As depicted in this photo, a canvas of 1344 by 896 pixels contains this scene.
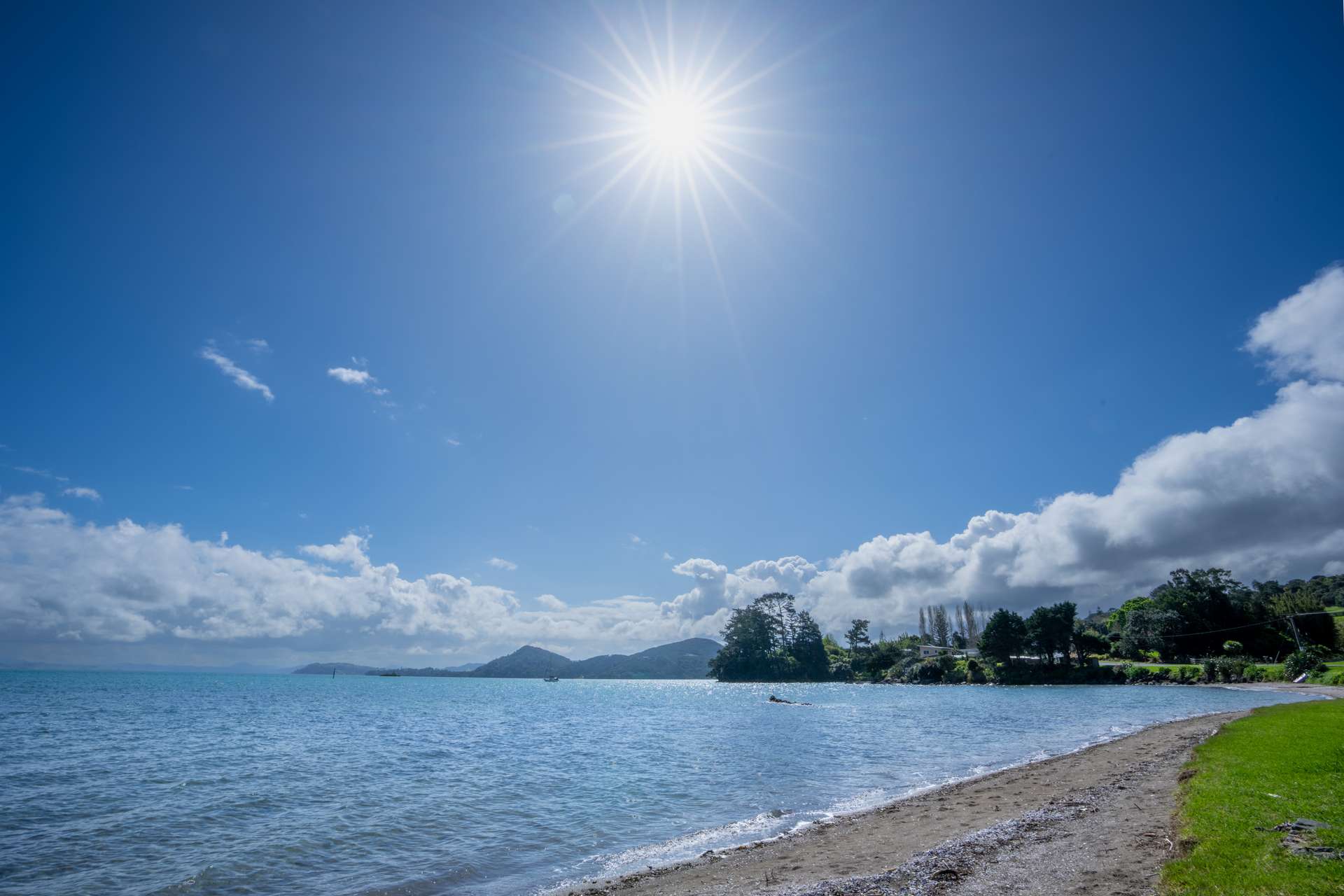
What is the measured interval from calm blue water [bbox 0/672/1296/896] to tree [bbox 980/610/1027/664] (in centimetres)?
6666

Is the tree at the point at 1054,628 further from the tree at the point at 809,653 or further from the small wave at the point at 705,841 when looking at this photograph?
the small wave at the point at 705,841

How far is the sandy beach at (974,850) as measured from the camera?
11.8 metres

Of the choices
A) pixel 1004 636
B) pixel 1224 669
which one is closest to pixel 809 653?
pixel 1004 636

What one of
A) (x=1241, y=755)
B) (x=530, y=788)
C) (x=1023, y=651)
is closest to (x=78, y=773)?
(x=530, y=788)

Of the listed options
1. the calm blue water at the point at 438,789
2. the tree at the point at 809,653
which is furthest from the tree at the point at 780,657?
the calm blue water at the point at 438,789

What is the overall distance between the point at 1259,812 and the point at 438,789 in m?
29.2

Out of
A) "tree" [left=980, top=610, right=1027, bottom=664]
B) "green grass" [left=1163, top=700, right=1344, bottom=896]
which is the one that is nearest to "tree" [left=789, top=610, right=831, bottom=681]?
"tree" [left=980, top=610, right=1027, bottom=664]

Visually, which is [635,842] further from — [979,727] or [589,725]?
[589,725]

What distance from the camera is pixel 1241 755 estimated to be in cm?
2098

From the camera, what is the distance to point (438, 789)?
27.9m

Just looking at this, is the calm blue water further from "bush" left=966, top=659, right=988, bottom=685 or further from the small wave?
"bush" left=966, top=659, right=988, bottom=685

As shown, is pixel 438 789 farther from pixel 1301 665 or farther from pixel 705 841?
pixel 1301 665

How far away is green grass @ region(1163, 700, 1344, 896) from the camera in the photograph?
357 inches

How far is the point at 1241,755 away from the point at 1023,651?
126 m
